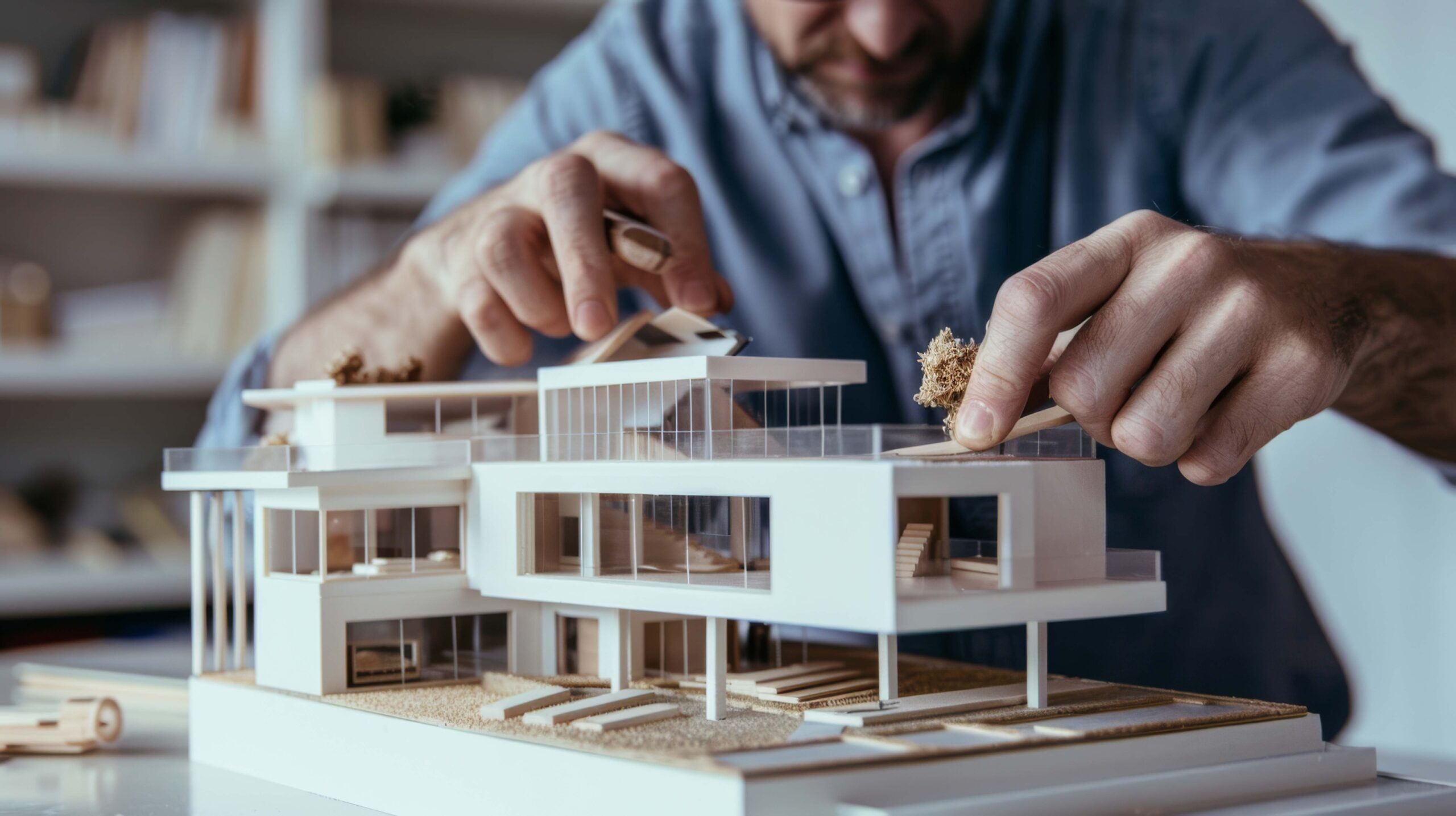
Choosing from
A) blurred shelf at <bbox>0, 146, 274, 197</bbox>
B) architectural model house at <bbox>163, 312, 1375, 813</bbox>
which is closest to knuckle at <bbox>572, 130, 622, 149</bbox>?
architectural model house at <bbox>163, 312, 1375, 813</bbox>

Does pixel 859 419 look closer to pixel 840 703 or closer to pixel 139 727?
pixel 840 703

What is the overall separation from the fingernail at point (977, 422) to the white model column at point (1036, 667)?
36cm

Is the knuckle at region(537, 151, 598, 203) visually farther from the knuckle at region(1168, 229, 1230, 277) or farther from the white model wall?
the knuckle at region(1168, 229, 1230, 277)

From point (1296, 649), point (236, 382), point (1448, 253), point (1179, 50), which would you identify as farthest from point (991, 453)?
point (236, 382)

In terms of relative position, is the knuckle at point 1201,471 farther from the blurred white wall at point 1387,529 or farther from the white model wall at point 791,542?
the blurred white wall at point 1387,529

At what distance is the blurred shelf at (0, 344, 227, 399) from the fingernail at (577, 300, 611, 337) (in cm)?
266

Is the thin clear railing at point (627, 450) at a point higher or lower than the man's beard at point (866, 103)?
lower

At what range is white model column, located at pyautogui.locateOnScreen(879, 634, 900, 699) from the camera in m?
2.36

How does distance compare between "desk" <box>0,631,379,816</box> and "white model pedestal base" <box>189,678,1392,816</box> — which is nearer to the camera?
"white model pedestal base" <box>189,678,1392,816</box>

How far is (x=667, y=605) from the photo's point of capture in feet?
7.73

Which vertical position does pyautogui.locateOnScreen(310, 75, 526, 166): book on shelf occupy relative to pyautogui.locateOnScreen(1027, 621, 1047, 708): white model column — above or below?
above

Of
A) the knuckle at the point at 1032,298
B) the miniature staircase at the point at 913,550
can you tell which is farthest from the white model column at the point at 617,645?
the knuckle at the point at 1032,298

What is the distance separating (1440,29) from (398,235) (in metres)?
3.90

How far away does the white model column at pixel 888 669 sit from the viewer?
7.75 ft
